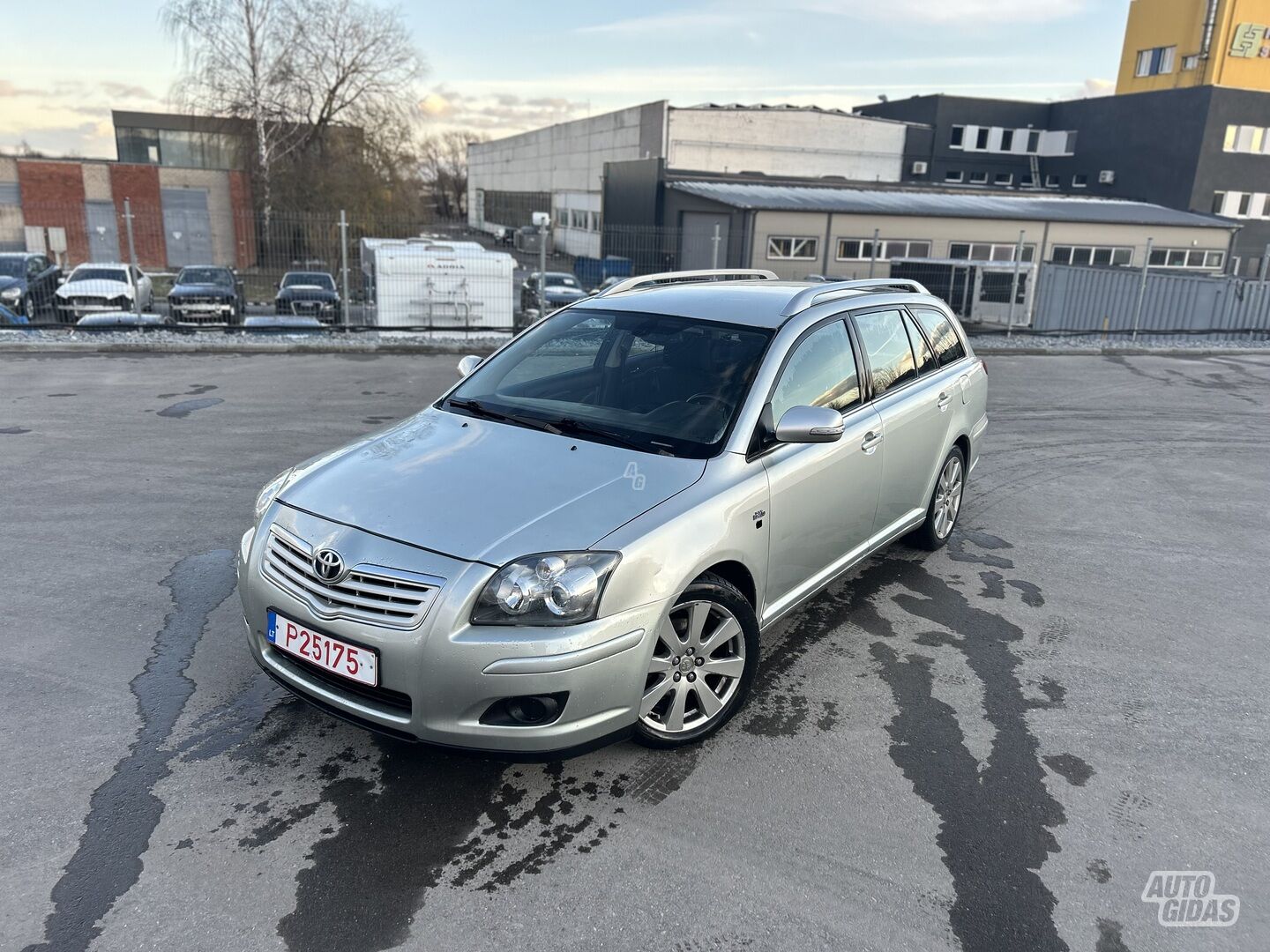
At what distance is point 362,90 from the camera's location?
35.3m

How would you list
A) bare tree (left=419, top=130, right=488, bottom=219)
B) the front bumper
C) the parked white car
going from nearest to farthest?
the front bumper → the parked white car → bare tree (left=419, top=130, right=488, bottom=219)

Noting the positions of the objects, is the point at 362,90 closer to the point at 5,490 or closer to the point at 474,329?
the point at 474,329

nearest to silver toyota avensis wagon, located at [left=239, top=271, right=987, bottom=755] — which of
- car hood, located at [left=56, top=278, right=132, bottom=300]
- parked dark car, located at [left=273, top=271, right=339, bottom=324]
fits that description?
parked dark car, located at [left=273, top=271, right=339, bottom=324]

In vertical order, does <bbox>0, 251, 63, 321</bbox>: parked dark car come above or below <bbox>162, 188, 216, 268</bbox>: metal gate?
below

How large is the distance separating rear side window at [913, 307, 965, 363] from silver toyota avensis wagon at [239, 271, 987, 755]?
60 cm

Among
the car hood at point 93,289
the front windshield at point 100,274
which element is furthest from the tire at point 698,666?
the front windshield at point 100,274

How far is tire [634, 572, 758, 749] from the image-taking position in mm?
3320

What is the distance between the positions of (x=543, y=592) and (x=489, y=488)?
23.1 inches

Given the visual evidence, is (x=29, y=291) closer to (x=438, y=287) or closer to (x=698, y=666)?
(x=438, y=287)

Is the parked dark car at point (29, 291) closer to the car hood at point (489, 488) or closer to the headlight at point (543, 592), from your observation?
the car hood at point (489, 488)

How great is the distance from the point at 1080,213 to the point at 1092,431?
1120 inches

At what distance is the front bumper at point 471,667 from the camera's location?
2.89m

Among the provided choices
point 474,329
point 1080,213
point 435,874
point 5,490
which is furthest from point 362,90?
point 435,874

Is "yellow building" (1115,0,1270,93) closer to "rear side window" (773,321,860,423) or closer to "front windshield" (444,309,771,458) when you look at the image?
"rear side window" (773,321,860,423)
